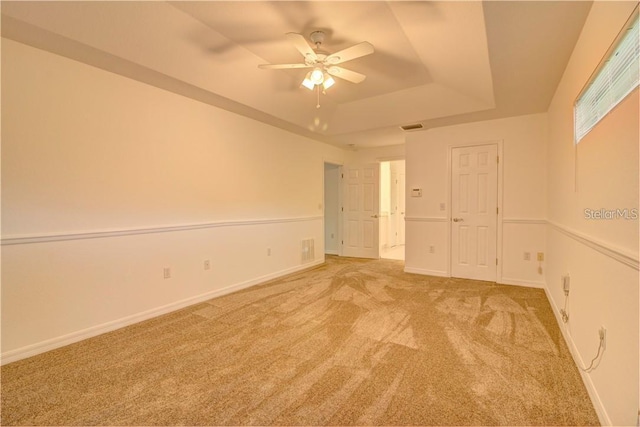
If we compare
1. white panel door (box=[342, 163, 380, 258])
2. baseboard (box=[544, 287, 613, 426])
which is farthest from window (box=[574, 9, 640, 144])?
white panel door (box=[342, 163, 380, 258])

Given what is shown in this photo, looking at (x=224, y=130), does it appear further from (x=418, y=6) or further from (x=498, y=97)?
(x=498, y=97)

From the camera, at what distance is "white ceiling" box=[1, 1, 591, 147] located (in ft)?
6.63

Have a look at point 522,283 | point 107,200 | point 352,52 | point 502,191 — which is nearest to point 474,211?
point 502,191

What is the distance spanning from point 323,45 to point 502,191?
10.9ft

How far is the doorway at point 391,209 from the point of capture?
Answer: 6562mm

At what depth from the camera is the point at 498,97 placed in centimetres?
339

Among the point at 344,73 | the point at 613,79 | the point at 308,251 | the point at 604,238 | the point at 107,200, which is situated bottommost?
the point at 308,251

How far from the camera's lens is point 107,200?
268 centimetres

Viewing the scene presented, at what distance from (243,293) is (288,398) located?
2.20m

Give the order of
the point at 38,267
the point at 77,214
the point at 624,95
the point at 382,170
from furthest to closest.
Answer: the point at 382,170, the point at 77,214, the point at 38,267, the point at 624,95

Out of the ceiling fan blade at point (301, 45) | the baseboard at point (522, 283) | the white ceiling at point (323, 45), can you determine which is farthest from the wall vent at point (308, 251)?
the ceiling fan blade at point (301, 45)

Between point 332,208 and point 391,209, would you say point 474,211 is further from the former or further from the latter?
point 391,209

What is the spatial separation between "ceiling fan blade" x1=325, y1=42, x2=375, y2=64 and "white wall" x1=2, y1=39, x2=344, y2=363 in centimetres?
190

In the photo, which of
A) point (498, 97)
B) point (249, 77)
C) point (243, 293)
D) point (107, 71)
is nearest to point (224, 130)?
point (249, 77)
